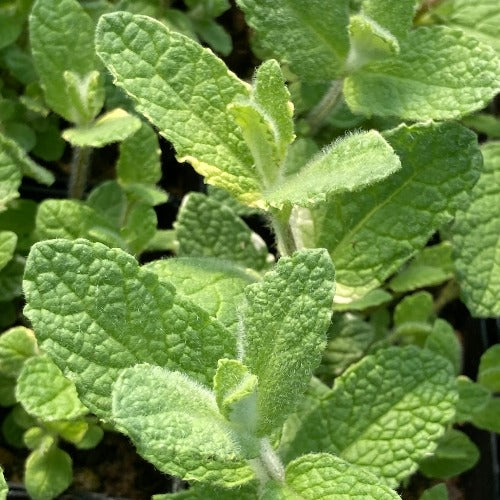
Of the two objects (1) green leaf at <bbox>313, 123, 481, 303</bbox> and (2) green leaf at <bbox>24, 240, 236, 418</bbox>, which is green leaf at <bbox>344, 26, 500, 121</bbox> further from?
(2) green leaf at <bbox>24, 240, 236, 418</bbox>

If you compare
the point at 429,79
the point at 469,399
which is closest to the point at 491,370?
the point at 469,399

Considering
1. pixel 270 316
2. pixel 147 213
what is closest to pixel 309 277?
pixel 270 316

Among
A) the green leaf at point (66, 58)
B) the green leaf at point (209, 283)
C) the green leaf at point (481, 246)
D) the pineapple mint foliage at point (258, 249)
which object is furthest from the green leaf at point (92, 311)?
the green leaf at point (481, 246)

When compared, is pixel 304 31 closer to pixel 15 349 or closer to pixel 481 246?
pixel 481 246

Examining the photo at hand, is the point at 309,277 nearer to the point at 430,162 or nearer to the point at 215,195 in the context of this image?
the point at 430,162

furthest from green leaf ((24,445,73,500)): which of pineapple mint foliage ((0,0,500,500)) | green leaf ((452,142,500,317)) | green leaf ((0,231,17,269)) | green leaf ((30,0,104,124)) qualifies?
green leaf ((452,142,500,317))
